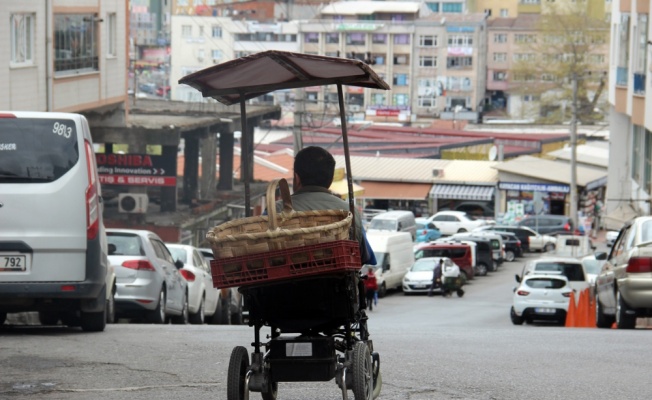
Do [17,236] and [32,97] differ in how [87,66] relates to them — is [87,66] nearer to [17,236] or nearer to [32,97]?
[32,97]

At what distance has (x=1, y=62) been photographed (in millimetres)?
30734

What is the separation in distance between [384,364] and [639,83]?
3359 centimetres

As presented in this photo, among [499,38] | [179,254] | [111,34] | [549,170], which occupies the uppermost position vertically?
[499,38]

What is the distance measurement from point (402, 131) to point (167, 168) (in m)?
65.6

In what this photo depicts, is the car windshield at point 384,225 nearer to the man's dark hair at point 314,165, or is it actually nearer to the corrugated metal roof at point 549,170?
the corrugated metal roof at point 549,170

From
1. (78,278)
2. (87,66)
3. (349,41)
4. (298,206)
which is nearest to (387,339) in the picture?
(78,278)

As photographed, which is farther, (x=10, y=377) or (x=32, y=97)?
(x=32, y=97)

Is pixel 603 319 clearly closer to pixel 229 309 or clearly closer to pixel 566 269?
pixel 229 309

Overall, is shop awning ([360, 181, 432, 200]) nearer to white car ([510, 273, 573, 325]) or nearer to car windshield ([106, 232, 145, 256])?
white car ([510, 273, 573, 325])

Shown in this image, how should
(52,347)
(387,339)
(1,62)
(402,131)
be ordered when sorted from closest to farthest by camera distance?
(52,347) < (387,339) < (1,62) < (402,131)

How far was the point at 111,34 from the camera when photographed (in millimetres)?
41594

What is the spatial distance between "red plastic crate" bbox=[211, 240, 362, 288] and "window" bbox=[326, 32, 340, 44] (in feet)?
407

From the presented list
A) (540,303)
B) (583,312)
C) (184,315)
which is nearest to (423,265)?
(540,303)

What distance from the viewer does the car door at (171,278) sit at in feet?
59.3
